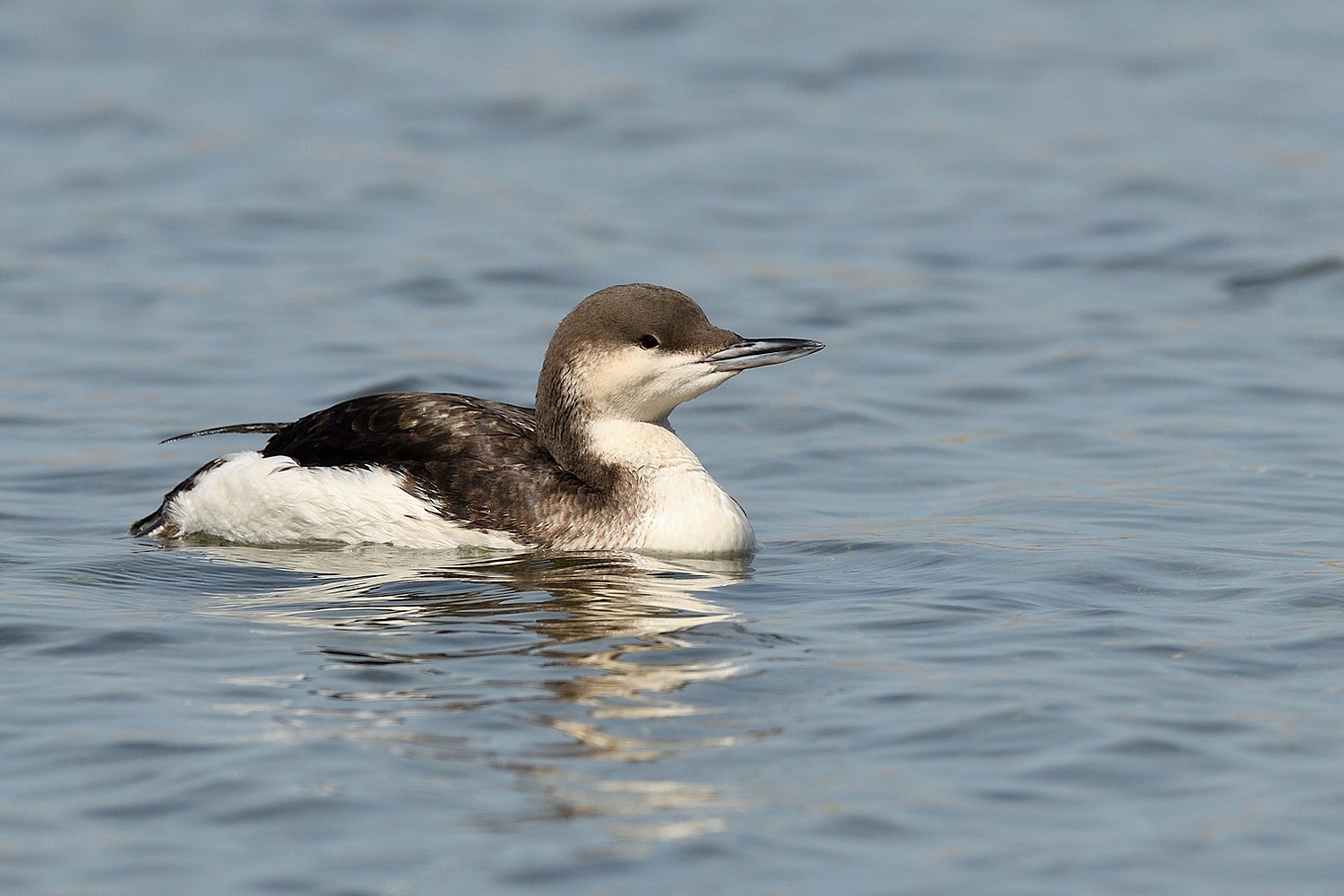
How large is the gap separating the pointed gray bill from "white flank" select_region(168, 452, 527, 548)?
1.09m

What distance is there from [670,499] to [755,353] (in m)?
0.67

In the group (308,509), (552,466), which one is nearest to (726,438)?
(552,466)

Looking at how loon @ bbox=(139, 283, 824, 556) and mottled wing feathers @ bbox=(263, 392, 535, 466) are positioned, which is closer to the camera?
loon @ bbox=(139, 283, 824, 556)

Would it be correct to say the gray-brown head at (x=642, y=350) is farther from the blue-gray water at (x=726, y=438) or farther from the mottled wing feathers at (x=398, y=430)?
the blue-gray water at (x=726, y=438)

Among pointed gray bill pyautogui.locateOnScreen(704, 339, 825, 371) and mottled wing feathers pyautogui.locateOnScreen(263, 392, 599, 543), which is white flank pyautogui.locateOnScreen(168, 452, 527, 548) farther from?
pointed gray bill pyautogui.locateOnScreen(704, 339, 825, 371)

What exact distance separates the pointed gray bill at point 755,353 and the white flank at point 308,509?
1092mm

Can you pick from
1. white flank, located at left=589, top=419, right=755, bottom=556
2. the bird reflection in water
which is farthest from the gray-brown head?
the bird reflection in water

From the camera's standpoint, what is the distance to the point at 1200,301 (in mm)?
13234

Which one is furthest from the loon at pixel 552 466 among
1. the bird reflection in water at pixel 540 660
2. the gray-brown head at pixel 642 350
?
the bird reflection in water at pixel 540 660

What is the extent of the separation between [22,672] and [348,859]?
198cm

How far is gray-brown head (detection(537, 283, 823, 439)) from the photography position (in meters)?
8.18

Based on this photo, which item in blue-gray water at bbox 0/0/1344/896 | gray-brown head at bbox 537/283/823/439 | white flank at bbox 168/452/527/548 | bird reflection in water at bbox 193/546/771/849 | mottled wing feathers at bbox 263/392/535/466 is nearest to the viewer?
blue-gray water at bbox 0/0/1344/896

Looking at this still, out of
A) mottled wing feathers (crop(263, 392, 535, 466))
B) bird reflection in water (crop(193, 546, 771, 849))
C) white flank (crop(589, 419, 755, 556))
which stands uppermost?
mottled wing feathers (crop(263, 392, 535, 466))

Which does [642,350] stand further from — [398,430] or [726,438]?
[726,438]
